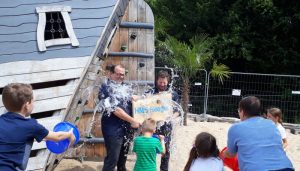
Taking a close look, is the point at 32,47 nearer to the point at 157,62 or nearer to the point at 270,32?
the point at 157,62

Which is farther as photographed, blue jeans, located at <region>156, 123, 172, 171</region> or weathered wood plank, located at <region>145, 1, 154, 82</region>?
weathered wood plank, located at <region>145, 1, 154, 82</region>

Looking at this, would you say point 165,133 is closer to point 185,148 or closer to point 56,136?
point 56,136

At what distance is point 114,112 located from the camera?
5203 mm

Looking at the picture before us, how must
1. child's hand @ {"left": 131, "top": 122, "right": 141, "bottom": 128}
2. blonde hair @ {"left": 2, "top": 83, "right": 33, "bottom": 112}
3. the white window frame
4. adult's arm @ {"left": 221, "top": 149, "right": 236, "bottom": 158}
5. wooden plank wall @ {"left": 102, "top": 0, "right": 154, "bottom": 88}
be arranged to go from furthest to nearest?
→ wooden plank wall @ {"left": 102, "top": 0, "right": 154, "bottom": 88}
child's hand @ {"left": 131, "top": 122, "right": 141, "bottom": 128}
the white window frame
adult's arm @ {"left": 221, "top": 149, "right": 236, "bottom": 158}
blonde hair @ {"left": 2, "top": 83, "right": 33, "bottom": 112}

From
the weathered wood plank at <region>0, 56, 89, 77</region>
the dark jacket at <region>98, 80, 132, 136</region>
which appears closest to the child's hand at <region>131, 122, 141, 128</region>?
the dark jacket at <region>98, 80, 132, 136</region>

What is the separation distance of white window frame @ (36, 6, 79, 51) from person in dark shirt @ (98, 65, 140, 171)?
592 millimetres

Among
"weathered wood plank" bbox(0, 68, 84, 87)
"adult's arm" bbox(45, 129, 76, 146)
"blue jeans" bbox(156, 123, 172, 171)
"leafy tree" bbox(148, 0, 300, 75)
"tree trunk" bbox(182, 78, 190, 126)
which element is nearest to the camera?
"adult's arm" bbox(45, 129, 76, 146)

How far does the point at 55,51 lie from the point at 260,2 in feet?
36.8

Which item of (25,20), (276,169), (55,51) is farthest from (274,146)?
(25,20)

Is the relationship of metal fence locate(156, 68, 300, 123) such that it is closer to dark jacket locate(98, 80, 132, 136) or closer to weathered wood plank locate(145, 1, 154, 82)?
weathered wood plank locate(145, 1, 154, 82)

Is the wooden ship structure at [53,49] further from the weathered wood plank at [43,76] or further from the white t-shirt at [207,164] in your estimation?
the white t-shirt at [207,164]

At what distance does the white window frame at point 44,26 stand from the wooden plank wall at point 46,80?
7.7 inches

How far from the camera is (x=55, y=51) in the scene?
5137 mm

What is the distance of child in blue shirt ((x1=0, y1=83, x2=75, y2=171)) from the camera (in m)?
3.09
